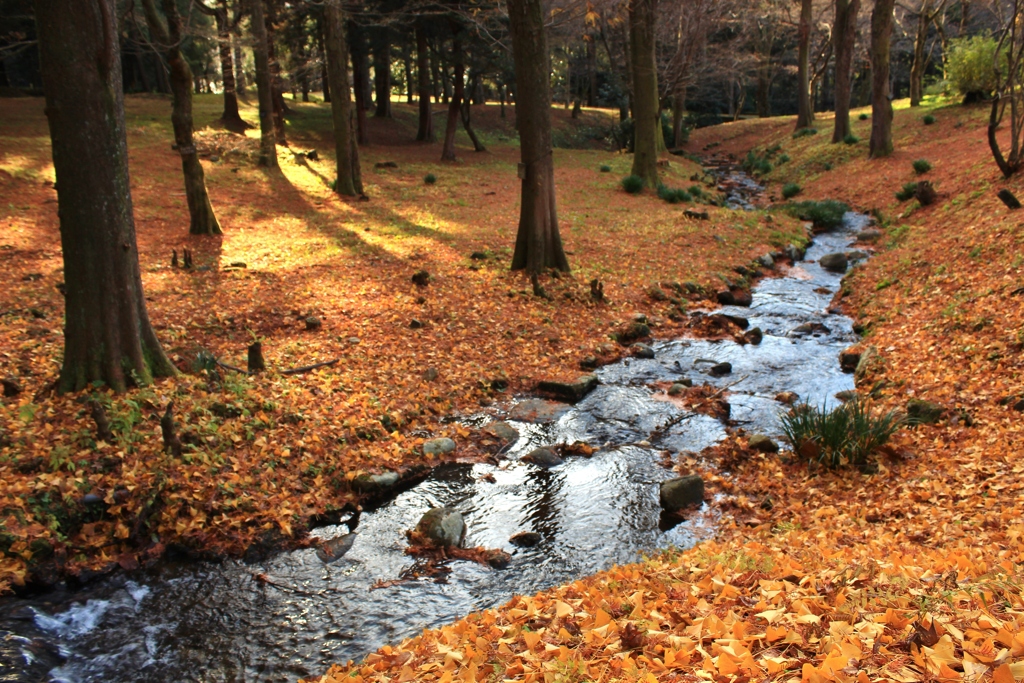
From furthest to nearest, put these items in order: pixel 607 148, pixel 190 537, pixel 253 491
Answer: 1. pixel 607 148
2. pixel 253 491
3. pixel 190 537

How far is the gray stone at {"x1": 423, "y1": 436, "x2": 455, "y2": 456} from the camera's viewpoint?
7.38m

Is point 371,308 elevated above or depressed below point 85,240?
below

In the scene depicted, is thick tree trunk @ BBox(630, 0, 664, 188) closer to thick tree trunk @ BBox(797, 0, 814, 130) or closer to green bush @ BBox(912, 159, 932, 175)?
green bush @ BBox(912, 159, 932, 175)

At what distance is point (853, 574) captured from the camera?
375 centimetres

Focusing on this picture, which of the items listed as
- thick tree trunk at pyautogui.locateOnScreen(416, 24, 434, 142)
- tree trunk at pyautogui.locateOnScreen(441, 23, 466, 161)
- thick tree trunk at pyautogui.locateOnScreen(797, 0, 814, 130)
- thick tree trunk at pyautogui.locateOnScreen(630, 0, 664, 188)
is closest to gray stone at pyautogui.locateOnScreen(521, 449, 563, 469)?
thick tree trunk at pyautogui.locateOnScreen(630, 0, 664, 188)

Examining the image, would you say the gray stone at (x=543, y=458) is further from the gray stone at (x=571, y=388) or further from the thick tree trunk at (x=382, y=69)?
the thick tree trunk at (x=382, y=69)

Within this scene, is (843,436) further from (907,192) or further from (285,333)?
(907,192)

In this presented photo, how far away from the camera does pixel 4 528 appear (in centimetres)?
525

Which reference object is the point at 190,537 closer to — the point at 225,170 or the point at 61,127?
the point at 61,127

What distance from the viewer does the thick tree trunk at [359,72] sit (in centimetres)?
2483

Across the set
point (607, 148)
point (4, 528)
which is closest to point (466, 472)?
point (4, 528)

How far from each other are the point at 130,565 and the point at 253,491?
1.13 meters

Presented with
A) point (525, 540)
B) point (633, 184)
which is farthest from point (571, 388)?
point (633, 184)

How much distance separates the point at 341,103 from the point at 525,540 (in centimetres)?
1515
